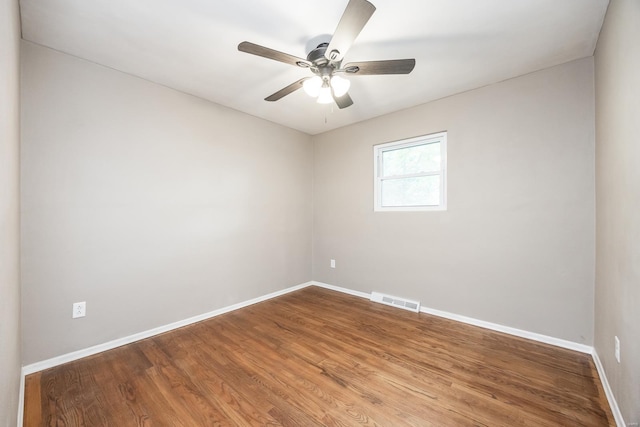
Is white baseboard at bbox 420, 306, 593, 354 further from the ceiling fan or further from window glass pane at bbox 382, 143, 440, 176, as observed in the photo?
the ceiling fan

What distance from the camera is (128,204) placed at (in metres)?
2.37

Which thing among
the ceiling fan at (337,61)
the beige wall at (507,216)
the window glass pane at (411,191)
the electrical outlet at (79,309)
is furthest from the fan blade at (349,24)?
the electrical outlet at (79,309)

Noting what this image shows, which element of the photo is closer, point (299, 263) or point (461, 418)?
point (461, 418)

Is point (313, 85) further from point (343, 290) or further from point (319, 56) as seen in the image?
point (343, 290)

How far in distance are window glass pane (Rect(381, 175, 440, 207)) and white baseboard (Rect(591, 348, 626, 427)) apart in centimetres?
180

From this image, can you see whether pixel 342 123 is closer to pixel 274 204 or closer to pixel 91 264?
pixel 274 204

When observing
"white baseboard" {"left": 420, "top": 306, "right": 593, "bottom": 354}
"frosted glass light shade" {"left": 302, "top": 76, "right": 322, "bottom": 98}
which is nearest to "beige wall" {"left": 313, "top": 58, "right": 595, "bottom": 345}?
"white baseboard" {"left": 420, "top": 306, "right": 593, "bottom": 354}

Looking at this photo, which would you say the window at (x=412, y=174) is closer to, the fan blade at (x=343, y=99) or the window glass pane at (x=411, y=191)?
the window glass pane at (x=411, y=191)

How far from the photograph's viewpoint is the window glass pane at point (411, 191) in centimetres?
306

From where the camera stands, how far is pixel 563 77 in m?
2.24

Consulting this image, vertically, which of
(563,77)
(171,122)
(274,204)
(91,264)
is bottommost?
(91,264)

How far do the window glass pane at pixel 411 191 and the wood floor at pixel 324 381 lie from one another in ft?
4.74

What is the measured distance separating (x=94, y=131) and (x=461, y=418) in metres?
3.44

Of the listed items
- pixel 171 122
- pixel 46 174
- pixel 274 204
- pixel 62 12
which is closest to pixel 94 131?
pixel 46 174
